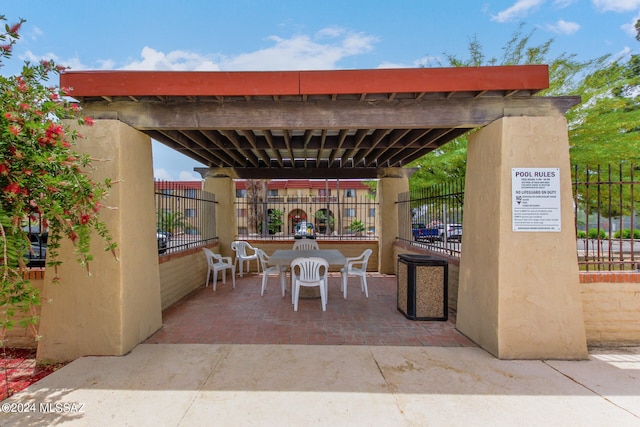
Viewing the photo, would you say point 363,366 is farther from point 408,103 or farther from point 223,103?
point 223,103

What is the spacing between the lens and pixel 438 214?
6.45 meters

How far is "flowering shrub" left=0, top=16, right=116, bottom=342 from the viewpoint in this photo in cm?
208

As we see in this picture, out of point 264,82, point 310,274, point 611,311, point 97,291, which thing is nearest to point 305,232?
point 310,274

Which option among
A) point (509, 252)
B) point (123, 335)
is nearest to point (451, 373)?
point (509, 252)

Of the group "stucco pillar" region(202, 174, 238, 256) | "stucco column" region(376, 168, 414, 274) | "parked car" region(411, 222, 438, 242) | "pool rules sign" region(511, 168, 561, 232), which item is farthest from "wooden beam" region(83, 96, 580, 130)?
"stucco pillar" region(202, 174, 238, 256)

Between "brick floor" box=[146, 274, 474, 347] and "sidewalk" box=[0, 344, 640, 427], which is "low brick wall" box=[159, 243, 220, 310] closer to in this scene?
"brick floor" box=[146, 274, 474, 347]

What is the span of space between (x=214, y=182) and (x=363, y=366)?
6628 millimetres

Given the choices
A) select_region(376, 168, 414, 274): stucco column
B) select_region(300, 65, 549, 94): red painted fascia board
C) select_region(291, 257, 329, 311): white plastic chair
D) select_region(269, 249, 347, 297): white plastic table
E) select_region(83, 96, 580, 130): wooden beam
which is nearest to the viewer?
select_region(300, 65, 549, 94): red painted fascia board

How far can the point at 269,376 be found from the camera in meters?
3.11

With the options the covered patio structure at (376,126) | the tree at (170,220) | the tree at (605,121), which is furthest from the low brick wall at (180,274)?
the tree at (605,121)

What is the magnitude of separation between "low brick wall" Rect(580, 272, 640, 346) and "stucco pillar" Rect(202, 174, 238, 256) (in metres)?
7.44

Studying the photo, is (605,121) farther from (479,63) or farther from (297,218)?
(297,218)

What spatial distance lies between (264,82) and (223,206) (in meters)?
5.61

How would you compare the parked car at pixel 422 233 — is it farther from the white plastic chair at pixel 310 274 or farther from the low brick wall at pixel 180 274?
the low brick wall at pixel 180 274
